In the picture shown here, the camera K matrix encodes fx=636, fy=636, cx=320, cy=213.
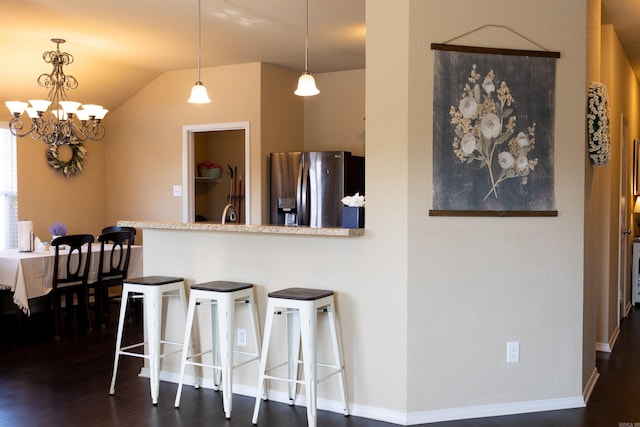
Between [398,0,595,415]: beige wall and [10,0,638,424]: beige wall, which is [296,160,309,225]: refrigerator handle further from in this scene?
[398,0,595,415]: beige wall

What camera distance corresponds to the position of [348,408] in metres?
3.57

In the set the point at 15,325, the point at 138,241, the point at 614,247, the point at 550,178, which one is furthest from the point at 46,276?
the point at 614,247

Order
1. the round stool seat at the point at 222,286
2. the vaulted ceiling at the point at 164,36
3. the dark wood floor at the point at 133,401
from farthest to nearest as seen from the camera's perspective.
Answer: the vaulted ceiling at the point at 164,36 < the round stool seat at the point at 222,286 < the dark wood floor at the point at 133,401

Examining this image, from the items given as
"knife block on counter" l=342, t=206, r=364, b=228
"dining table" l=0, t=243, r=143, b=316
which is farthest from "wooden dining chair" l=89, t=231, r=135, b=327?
"knife block on counter" l=342, t=206, r=364, b=228

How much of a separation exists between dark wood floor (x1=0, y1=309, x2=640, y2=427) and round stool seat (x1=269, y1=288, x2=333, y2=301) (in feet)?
2.10

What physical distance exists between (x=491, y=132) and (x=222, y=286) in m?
1.77

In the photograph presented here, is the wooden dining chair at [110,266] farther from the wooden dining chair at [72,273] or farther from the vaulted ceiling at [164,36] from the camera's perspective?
the vaulted ceiling at [164,36]

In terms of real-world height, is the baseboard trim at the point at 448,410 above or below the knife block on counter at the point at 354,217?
below

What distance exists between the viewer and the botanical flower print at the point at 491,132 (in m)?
3.50

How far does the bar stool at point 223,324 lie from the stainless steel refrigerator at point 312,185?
2.44 m

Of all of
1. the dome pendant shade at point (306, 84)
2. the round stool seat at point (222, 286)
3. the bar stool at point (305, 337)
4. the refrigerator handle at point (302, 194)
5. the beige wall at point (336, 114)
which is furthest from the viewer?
the beige wall at point (336, 114)

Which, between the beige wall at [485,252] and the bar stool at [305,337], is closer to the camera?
the bar stool at [305,337]

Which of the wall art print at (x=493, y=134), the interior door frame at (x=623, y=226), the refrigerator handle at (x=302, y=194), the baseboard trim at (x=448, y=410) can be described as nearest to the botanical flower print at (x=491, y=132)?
the wall art print at (x=493, y=134)

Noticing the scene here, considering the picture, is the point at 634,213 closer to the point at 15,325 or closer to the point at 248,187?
the point at 248,187
